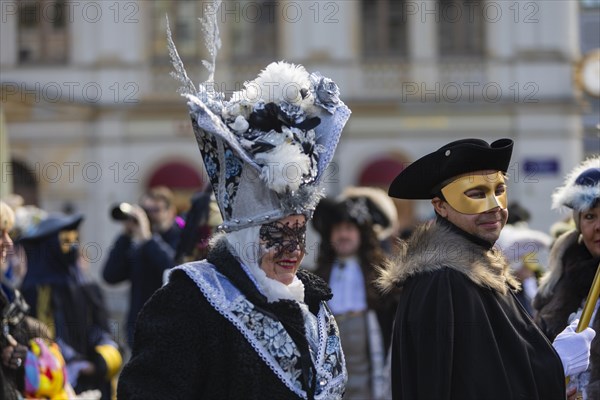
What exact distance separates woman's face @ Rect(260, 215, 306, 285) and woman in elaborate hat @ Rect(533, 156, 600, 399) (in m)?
1.71

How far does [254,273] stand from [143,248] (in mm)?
4275

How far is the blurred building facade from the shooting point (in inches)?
888

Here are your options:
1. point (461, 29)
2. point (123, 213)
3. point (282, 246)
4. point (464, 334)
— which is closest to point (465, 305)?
point (464, 334)

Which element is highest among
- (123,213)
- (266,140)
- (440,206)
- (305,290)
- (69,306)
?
(266,140)

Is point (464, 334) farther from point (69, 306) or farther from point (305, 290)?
point (69, 306)

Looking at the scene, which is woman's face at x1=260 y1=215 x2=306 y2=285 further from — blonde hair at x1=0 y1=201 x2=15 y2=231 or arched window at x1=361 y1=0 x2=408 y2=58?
arched window at x1=361 y1=0 x2=408 y2=58

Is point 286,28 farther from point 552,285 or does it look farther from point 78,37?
point 552,285

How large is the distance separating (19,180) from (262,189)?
20.4m

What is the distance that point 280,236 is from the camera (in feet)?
12.0

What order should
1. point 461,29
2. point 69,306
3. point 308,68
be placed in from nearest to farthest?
point 69,306
point 308,68
point 461,29

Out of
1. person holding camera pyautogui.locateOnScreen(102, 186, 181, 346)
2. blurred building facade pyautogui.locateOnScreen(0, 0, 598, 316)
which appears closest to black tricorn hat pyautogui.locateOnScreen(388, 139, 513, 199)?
person holding camera pyautogui.locateOnScreen(102, 186, 181, 346)

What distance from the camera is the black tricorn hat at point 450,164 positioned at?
4.04 metres

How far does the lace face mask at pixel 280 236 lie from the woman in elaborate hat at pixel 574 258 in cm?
173

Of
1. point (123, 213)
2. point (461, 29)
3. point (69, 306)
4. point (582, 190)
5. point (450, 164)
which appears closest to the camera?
point (450, 164)
